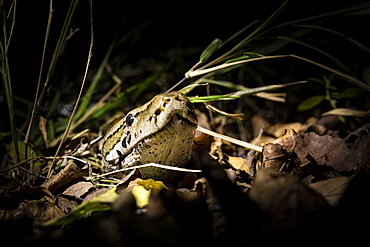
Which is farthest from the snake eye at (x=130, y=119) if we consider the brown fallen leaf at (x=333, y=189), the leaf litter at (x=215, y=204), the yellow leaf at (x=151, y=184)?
the brown fallen leaf at (x=333, y=189)

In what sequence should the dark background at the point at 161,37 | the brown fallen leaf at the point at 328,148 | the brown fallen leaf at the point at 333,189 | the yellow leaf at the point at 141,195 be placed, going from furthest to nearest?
the dark background at the point at 161,37 → the brown fallen leaf at the point at 328,148 → the yellow leaf at the point at 141,195 → the brown fallen leaf at the point at 333,189

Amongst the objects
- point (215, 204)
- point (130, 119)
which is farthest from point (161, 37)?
point (215, 204)

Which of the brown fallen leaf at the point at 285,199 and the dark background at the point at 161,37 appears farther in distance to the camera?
the dark background at the point at 161,37

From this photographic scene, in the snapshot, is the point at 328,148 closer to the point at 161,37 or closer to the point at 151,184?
the point at 151,184

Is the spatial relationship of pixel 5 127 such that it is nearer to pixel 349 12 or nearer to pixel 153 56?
pixel 153 56

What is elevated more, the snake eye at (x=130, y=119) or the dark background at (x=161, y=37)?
the dark background at (x=161, y=37)

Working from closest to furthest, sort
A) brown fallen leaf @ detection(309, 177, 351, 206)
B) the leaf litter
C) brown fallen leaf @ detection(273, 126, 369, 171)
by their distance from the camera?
the leaf litter
brown fallen leaf @ detection(309, 177, 351, 206)
brown fallen leaf @ detection(273, 126, 369, 171)

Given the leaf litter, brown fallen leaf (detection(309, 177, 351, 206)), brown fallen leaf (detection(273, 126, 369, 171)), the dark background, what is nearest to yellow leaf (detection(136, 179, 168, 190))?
the leaf litter

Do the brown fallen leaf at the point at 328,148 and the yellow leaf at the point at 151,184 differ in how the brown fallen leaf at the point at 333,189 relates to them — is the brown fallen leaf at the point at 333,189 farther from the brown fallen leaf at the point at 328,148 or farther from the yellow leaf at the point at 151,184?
the yellow leaf at the point at 151,184

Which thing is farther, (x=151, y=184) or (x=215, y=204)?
(x=151, y=184)

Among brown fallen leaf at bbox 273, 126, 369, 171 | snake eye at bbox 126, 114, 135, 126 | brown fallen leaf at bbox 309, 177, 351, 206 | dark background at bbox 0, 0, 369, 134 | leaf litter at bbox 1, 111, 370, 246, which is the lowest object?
brown fallen leaf at bbox 273, 126, 369, 171

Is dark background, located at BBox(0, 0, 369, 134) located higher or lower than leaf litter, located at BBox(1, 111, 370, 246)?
higher

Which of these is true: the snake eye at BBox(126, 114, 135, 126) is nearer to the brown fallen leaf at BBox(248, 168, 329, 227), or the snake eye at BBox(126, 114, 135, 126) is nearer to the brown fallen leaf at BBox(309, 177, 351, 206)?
the brown fallen leaf at BBox(248, 168, 329, 227)
